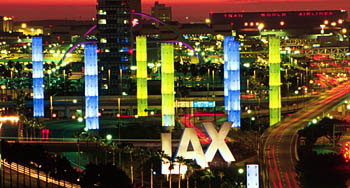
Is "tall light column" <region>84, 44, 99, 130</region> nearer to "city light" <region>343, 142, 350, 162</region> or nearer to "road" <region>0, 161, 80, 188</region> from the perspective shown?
"road" <region>0, 161, 80, 188</region>

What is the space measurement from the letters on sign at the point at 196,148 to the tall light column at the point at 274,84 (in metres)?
20.2

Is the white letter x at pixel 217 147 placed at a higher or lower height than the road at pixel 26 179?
higher

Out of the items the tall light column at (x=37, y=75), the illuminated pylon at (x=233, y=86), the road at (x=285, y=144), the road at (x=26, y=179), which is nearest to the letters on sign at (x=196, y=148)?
the road at (x=285, y=144)

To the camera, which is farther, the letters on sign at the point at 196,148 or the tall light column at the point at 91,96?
the tall light column at the point at 91,96

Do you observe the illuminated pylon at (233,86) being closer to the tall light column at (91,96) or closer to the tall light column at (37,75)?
the tall light column at (91,96)

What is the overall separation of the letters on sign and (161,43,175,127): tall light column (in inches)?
564

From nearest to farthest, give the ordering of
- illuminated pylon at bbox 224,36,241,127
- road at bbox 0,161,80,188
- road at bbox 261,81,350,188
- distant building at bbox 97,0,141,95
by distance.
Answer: road at bbox 0,161,80,188, road at bbox 261,81,350,188, illuminated pylon at bbox 224,36,241,127, distant building at bbox 97,0,141,95

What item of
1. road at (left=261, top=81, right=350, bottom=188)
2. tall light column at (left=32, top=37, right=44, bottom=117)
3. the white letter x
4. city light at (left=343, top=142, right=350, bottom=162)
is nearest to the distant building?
tall light column at (left=32, top=37, right=44, bottom=117)

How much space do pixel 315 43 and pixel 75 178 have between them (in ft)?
374

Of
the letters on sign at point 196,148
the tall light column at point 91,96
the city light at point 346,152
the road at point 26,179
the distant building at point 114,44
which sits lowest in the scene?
the road at point 26,179

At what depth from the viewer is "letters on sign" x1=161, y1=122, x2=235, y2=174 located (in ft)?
218

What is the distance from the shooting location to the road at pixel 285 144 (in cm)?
6475

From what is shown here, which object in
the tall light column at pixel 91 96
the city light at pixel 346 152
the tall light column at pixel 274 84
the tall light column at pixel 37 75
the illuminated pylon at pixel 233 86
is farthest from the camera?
the tall light column at pixel 37 75

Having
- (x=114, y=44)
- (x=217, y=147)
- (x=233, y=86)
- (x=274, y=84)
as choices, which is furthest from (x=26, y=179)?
(x=114, y=44)
